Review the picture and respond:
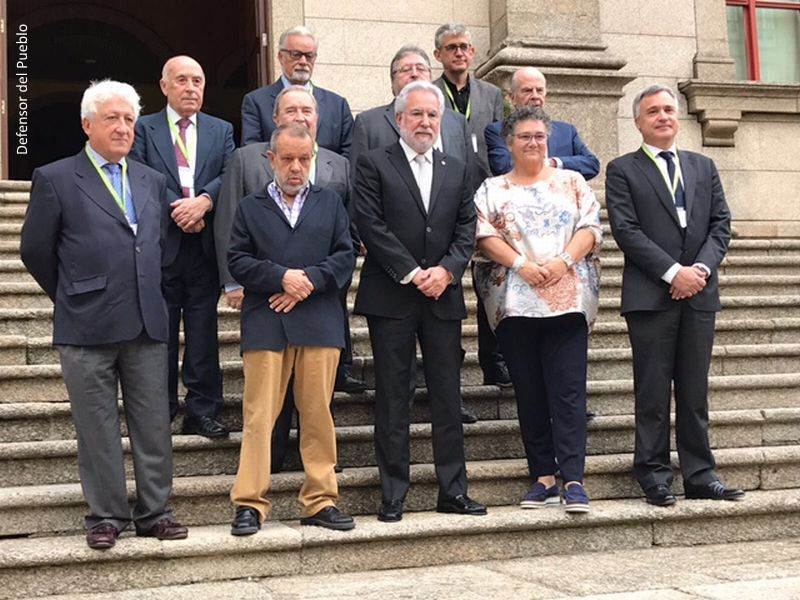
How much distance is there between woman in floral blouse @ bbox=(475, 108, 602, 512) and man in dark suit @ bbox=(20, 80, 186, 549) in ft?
5.15

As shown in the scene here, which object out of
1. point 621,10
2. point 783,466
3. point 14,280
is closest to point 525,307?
point 783,466

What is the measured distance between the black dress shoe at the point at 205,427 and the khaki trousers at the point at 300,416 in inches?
19.4

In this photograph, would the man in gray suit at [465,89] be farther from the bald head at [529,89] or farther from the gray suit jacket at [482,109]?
the bald head at [529,89]

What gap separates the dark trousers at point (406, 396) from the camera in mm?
5109

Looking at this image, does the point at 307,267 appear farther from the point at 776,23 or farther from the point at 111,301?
the point at 776,23

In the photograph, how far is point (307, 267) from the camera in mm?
4969

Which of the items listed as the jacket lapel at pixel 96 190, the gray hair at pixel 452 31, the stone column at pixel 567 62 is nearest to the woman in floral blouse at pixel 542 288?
the gray hair at pixel 452 31

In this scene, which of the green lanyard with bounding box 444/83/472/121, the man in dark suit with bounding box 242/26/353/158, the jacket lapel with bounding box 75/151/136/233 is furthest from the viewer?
the green lanyard with bounding box 444/83/472/121

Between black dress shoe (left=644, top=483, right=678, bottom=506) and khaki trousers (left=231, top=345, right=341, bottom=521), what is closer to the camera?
khaki trousers (left=231, top=345, right=341, bottom=521)

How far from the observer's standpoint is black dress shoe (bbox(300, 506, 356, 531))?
4844 mm

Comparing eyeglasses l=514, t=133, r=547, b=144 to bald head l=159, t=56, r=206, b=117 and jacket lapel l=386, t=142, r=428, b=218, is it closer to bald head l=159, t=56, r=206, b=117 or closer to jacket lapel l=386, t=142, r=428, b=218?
jacket lapel l=386, t=142, r=428, b=218

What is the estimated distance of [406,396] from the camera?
5.20 meters

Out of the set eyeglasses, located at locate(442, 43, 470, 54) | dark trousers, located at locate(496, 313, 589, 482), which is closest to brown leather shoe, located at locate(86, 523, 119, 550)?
dark trousers, located at locate(496, 313, 589, 482)

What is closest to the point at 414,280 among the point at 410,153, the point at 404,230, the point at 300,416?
the point at 404,230
